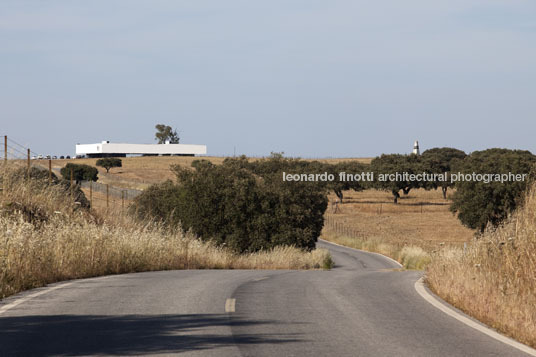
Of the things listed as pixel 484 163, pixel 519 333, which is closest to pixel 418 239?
pixel 484 163

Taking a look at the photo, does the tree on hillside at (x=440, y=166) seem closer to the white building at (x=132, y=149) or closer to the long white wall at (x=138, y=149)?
the long white wall at (x=138, y=149)

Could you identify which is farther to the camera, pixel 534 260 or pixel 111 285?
pixel 111 285

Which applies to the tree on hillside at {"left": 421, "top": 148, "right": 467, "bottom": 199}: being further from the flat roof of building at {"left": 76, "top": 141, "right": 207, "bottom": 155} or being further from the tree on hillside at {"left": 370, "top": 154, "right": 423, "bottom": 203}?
the flat roof of building at {"left": 76, "top": 141, "right": 207, "bottom": 155}

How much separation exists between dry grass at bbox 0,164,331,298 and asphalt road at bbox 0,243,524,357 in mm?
1041

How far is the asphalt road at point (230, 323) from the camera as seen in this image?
24.6 feet

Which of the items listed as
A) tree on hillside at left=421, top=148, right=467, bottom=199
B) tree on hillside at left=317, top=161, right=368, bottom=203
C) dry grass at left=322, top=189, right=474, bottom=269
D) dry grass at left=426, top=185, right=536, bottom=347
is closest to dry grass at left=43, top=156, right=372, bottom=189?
tree on hillside at left=317, top=161, right=368, bottom=203

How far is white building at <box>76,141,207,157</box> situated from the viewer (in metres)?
165

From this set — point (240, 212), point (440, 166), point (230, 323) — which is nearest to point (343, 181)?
point (440, 166)

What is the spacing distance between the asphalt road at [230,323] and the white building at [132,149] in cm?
15535

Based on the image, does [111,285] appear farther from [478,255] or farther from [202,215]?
[202,215]

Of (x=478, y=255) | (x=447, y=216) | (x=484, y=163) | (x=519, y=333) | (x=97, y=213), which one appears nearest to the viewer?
A: (x=519, y=333)

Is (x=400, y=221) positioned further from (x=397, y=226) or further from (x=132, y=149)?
(x=132, y=149)

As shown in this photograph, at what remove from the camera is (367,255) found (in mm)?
57844

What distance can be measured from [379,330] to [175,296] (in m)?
4.13
